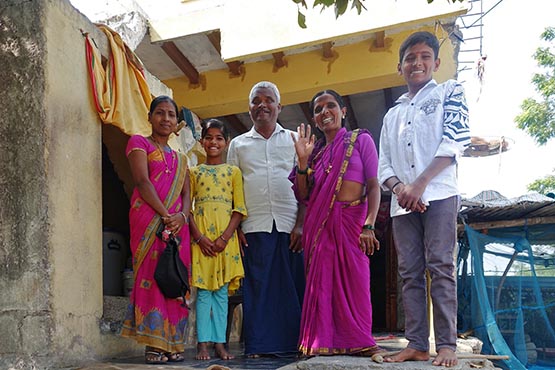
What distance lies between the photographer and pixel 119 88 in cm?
390

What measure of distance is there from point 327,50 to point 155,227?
393 cm

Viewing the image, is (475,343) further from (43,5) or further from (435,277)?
(43,5)

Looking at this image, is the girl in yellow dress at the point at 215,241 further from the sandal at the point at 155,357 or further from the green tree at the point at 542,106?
the green tree at the point at 542,106

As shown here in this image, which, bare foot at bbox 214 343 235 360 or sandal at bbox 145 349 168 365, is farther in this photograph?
bare foot at bbox 214 343 235 360

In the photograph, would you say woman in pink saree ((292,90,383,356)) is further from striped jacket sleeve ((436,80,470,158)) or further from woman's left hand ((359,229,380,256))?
striped jacket sleeve ((436,80,470,158))

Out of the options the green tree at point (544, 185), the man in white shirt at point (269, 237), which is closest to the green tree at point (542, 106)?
the green tree at point (544, 185)

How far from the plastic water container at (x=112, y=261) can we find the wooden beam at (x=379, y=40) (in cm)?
362

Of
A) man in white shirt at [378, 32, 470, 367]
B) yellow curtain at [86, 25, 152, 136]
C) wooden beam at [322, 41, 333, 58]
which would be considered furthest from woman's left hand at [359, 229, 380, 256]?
wooden beam at [322, 41, 333, 58]

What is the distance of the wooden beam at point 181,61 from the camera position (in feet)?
21.8

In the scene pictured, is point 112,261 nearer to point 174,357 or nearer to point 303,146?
point 174,357

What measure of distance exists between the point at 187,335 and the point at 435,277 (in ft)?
8.29

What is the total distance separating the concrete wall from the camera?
9.57ft

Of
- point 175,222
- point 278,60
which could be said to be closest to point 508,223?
point 278,60

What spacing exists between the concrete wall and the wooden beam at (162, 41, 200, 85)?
3.22 metres
